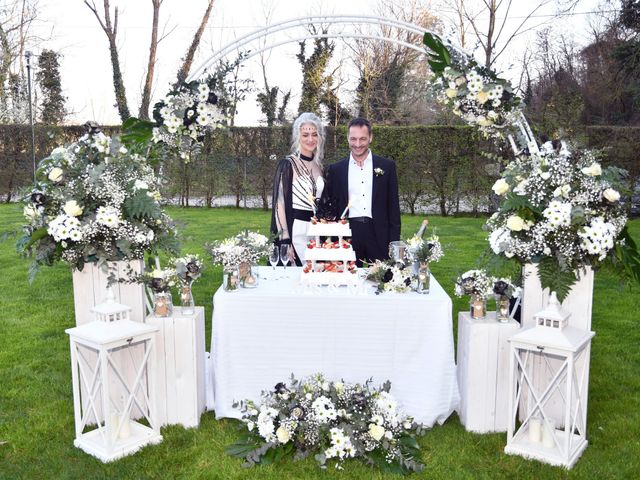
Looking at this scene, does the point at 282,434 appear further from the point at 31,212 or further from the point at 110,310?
the point at 31,212

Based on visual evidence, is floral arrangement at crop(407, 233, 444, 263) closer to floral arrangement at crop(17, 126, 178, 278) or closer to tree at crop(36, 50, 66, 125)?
floral arrangement at crop(17, 126, 178, 278)

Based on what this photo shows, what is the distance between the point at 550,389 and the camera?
2824 millimetres

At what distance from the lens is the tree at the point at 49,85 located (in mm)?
18641

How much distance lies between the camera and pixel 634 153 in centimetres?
1078

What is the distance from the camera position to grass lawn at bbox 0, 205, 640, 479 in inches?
108

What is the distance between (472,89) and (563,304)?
1349 millimetres

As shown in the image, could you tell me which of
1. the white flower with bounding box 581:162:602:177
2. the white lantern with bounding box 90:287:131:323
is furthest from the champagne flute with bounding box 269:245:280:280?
the white flower with bounding box 581:162:602:177

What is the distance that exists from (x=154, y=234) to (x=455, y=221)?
8373 mm

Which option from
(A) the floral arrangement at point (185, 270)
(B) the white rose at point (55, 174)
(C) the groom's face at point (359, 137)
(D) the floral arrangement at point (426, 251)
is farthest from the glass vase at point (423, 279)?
(B) the white rose at point (55, 174)

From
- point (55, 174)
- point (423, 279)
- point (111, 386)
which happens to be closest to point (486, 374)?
point (423, 279)

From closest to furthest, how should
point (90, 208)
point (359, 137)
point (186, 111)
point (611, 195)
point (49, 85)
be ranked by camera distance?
1. point (611, 195)
2. point (90, 208)
3. point (186, 111)
4. point (359, 137)
5. point (49, 85)

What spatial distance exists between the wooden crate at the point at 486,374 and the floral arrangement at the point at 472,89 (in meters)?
1.25

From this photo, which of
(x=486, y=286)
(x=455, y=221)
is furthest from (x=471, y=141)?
(x=486, y=286)

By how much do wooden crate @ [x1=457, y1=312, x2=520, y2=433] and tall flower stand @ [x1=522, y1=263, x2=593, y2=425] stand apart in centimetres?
14
